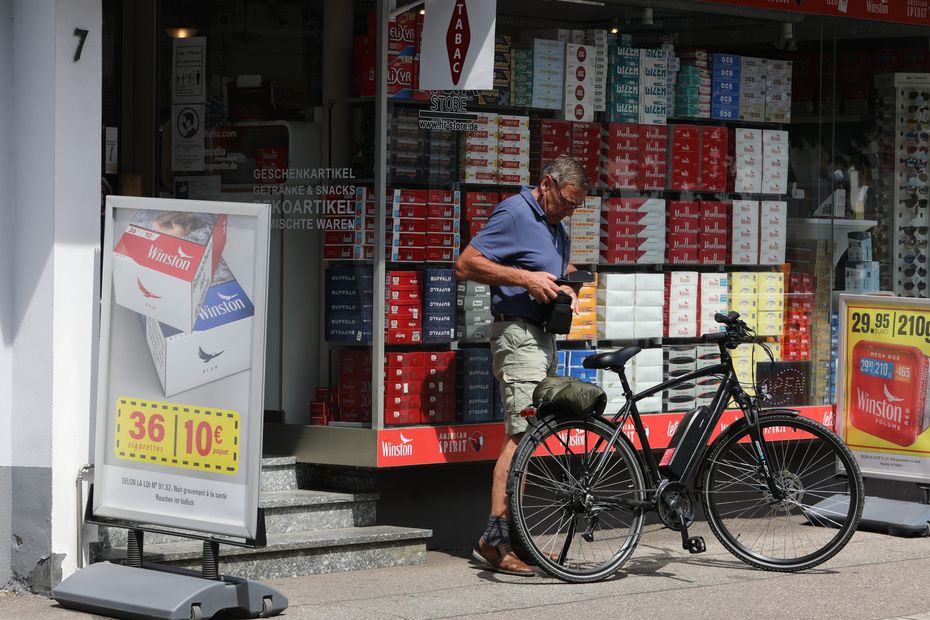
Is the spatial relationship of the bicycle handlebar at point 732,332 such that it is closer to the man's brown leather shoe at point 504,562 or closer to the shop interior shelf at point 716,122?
the man's brown leather shoe at point 504,562

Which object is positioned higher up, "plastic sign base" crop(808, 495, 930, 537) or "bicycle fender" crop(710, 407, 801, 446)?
"bicycle fender" crop(710, 407, 801, 446)

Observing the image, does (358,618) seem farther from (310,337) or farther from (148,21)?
(148,21)

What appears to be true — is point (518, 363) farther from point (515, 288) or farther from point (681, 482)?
point (681, 482)

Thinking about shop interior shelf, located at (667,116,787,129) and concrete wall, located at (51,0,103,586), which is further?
shop interior shelf, located at (667,116,787,129)

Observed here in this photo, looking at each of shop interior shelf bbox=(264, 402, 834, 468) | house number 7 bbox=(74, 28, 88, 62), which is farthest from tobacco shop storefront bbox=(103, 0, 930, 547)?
house number 7 bbox=(74, 28, 88, 62)

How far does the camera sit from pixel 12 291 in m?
6.60

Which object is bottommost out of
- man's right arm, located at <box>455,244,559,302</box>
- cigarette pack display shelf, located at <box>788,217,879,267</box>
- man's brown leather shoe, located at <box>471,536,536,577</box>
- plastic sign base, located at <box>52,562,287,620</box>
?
man's brown leather shoe, located at <box>471,536,536,577</box>

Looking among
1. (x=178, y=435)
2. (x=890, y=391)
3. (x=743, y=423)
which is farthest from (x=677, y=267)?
(x=178, y=435)

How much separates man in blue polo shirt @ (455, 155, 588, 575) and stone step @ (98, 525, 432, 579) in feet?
1.35

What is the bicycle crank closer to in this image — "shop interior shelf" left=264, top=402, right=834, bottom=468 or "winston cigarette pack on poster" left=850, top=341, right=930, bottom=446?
"shop interior shelf" left=264, top=402, right=834, bottom=468

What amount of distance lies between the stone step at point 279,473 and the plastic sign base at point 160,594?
50.4 inches

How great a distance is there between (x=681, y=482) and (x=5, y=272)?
332cm

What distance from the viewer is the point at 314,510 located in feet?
24.1

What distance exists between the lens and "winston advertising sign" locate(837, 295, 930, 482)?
27.4 feet
